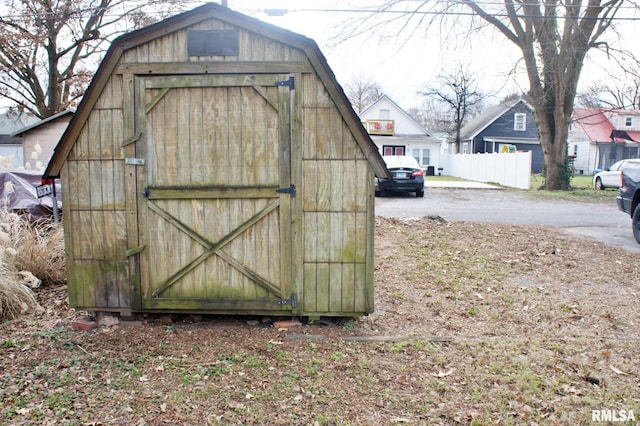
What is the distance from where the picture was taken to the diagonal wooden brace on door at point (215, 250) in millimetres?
4609

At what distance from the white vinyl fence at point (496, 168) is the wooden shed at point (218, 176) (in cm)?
1902

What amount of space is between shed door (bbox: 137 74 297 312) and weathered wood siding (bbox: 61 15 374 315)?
0.04m

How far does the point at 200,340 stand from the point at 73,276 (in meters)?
1.43

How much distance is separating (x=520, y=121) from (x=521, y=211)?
29102 mm

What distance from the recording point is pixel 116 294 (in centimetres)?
475

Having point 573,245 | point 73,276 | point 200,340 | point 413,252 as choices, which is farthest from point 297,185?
point 573,245

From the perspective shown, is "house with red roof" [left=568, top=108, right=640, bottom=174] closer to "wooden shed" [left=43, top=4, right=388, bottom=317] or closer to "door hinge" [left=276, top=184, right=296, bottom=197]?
"wooden shed" [left=43, top=4, right=388, bottom=317]

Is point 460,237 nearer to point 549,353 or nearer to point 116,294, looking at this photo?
point 549,353

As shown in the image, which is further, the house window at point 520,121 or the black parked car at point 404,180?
the house window at point 520,121

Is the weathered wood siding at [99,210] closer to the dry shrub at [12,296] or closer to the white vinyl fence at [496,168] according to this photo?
the dry shrub at [12,296]

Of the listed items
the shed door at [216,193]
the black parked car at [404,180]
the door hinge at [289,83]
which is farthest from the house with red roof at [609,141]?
the shed door at [216,193]

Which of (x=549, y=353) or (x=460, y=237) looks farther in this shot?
(x=460, y=237)

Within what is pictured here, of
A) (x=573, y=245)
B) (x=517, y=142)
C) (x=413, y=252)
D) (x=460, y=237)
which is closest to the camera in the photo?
(x=413, y=252)

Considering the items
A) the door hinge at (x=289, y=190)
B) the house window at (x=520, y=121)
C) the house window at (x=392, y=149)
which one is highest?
the house window at (x=520, y=121)
